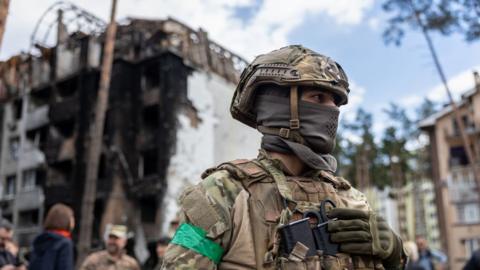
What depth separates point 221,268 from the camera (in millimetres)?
2088

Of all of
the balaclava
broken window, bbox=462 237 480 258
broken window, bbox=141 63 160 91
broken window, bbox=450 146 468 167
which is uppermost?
broken window, bbox=141 63 160 91

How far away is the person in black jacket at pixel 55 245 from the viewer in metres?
4.76

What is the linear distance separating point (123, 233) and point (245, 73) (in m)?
4.15

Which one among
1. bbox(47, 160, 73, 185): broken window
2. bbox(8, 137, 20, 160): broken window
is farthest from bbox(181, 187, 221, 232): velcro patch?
bbox(8, 137, 20, 160): broken window

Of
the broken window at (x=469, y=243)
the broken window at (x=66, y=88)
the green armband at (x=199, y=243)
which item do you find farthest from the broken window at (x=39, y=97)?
the green armband at (x=199, y=243)

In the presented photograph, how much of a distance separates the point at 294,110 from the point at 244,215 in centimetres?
54

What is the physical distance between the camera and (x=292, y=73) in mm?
2344

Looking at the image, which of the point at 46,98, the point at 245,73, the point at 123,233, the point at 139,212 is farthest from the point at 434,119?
the point at 245,73

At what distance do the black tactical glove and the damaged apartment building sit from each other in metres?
21.2

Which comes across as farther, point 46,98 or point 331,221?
point 46,98

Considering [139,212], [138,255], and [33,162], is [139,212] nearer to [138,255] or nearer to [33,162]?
[138,255]

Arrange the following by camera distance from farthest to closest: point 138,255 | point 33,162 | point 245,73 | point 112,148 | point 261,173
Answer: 1. point 33,162
2. point 112,148
3. point 138,255
4. point 245,73
5. point 261,173

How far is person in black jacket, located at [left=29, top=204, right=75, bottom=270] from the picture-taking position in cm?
476

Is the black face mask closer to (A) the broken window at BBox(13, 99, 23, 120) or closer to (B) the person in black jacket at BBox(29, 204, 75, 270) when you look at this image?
(B) the person in black jacket at BBox(29, 204, 75, 270)
